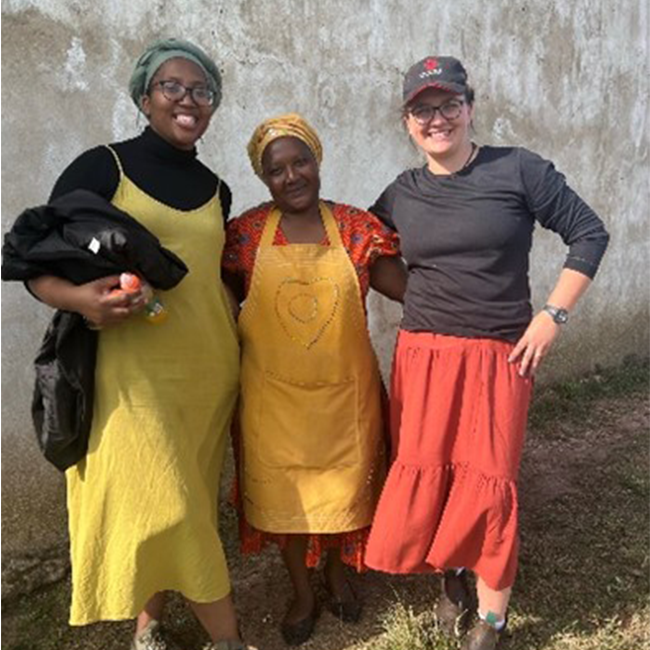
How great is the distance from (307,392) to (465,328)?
0.53m

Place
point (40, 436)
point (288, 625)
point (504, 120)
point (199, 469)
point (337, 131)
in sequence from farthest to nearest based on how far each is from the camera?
point (504, 120)
point (337, 131)
point (288, 625)
point (199, 469)
point (40, 436)

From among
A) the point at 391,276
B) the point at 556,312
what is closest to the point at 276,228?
the point at 391,276

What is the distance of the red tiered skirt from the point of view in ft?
7.31

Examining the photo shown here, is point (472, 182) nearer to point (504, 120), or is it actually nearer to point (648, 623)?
point (648, 623)

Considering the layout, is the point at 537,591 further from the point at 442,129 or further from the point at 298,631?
the point at 442,129

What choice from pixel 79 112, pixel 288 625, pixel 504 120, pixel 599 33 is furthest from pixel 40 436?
pixel 599 33

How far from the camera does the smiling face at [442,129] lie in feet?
7.09

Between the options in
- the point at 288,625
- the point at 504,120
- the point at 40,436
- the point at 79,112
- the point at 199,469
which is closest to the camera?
the point at 40,436

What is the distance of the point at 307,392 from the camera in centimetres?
235

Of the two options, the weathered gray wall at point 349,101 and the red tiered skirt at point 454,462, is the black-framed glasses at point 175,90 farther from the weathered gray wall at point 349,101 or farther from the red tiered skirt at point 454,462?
the red tiered skirt at point 454,462

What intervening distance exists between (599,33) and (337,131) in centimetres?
217

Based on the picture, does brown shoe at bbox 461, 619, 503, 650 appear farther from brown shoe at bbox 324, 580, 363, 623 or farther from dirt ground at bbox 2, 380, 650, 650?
brown shoe at bbox 324, 580, 363, 623

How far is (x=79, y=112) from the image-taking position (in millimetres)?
2789

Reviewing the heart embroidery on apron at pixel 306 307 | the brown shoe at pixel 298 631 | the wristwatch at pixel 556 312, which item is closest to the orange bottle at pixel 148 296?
the heart embroidery on apron at pixel 306 307
